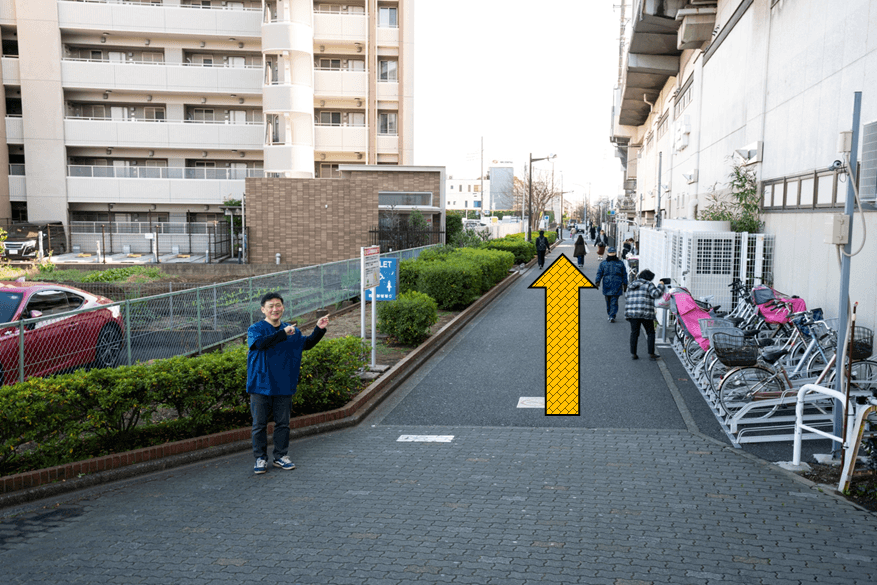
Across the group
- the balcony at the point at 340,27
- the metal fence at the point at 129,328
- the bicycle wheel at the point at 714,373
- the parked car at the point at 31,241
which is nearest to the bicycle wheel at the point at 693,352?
the bicycle wheel at the point at 714,373

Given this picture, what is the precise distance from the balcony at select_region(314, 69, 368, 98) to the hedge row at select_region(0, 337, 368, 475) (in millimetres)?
34925

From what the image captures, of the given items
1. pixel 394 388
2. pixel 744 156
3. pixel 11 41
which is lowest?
pixel 394 388

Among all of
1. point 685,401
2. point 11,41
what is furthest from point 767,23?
point 11,41

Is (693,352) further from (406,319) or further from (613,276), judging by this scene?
(613,276)

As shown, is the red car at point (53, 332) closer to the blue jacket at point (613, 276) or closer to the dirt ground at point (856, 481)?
the dirt ground at point (856, 481)

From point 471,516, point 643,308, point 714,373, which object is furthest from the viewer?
point 643,308

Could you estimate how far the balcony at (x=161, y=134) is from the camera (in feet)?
131

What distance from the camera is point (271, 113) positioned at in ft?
129

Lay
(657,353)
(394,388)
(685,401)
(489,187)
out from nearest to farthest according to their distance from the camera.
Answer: (685,401)
(394,388)
(657,353)
(489,187)

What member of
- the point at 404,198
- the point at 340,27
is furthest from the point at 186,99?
the point at 404,198

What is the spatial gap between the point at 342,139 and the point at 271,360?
119 ft

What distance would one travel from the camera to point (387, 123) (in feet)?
138

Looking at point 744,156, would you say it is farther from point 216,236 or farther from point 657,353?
point 216,236

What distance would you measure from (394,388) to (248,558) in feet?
17.5
